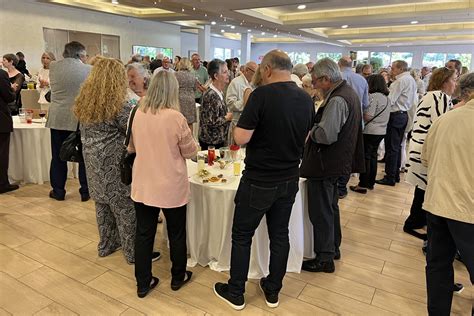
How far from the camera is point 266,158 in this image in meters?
1.99

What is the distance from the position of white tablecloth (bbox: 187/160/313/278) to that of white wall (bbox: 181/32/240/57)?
16.1m

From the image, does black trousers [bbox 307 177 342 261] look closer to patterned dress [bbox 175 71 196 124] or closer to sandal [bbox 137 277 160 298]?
sandal [bbox 137 277 160 298]

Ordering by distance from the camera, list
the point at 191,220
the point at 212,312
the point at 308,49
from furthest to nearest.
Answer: the point at 308,49 < the point at 191,220 < the point at 212,312

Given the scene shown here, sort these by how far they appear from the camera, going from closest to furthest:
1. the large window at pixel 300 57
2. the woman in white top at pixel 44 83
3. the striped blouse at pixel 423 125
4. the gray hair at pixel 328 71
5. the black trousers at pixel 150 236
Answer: the black trousers at pixel 150 236 → the gray hair at pixel 328 71 → the striped blouse at pixel 423 125 → the woman in white top at pixel 44 83 → the large window at pixel 300 57

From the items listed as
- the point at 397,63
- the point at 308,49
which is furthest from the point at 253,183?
the point at 308,49

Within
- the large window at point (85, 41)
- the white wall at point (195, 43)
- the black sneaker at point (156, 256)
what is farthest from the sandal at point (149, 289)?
the white wall at point (195, 43)

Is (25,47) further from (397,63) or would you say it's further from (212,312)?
(212,312)

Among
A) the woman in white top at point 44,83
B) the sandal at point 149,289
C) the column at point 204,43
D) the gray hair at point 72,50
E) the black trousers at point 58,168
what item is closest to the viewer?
the sandal at point 149,289

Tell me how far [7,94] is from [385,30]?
46.9 feet

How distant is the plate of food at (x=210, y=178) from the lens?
2.59 m

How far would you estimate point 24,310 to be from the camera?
2.24 m

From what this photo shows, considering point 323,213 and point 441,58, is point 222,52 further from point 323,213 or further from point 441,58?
point 323,213

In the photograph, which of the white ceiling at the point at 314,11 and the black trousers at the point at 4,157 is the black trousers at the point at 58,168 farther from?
the white ceiling at the point at 314,11

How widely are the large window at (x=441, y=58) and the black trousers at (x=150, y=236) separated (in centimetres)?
2137
